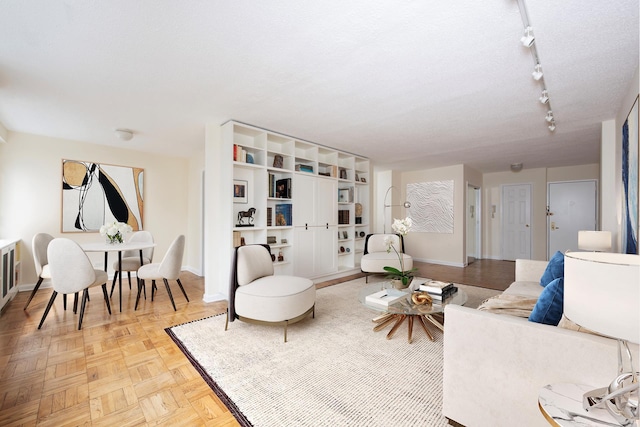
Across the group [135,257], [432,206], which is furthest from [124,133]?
[432,206]

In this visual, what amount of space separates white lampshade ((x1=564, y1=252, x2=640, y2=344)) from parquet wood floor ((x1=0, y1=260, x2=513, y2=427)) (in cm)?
161

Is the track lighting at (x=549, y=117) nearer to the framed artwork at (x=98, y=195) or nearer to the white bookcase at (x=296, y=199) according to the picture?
the white bookcase at (x=296, y=199)

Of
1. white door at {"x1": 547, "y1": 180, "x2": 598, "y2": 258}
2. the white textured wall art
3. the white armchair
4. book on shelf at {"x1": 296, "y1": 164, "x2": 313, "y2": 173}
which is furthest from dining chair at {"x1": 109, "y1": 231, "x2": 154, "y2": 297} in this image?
white door at {"x1": 547, "y1": 180, "x2": 598, "y2": 258}

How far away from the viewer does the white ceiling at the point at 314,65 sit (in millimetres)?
1602

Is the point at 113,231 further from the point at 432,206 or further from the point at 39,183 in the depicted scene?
the point at 432,206

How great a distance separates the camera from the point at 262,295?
2.35 metres

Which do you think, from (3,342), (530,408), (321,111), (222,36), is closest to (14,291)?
(3,342)

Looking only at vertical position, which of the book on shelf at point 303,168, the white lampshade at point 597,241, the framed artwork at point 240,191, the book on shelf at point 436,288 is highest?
the book on shelf at point 303,168

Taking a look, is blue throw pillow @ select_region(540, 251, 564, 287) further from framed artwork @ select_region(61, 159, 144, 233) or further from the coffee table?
framed artwork @ select_region(61, 159, 144, 233)

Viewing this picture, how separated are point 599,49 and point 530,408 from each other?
7.78 ft

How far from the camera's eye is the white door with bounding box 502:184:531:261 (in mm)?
6520

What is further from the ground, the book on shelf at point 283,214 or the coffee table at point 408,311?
the book on shelf at point 283,214

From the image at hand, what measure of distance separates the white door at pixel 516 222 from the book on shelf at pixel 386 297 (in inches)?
222

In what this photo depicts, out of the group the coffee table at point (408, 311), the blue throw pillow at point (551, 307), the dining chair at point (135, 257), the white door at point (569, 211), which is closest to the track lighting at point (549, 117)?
the coffee table at point (408, 311)
